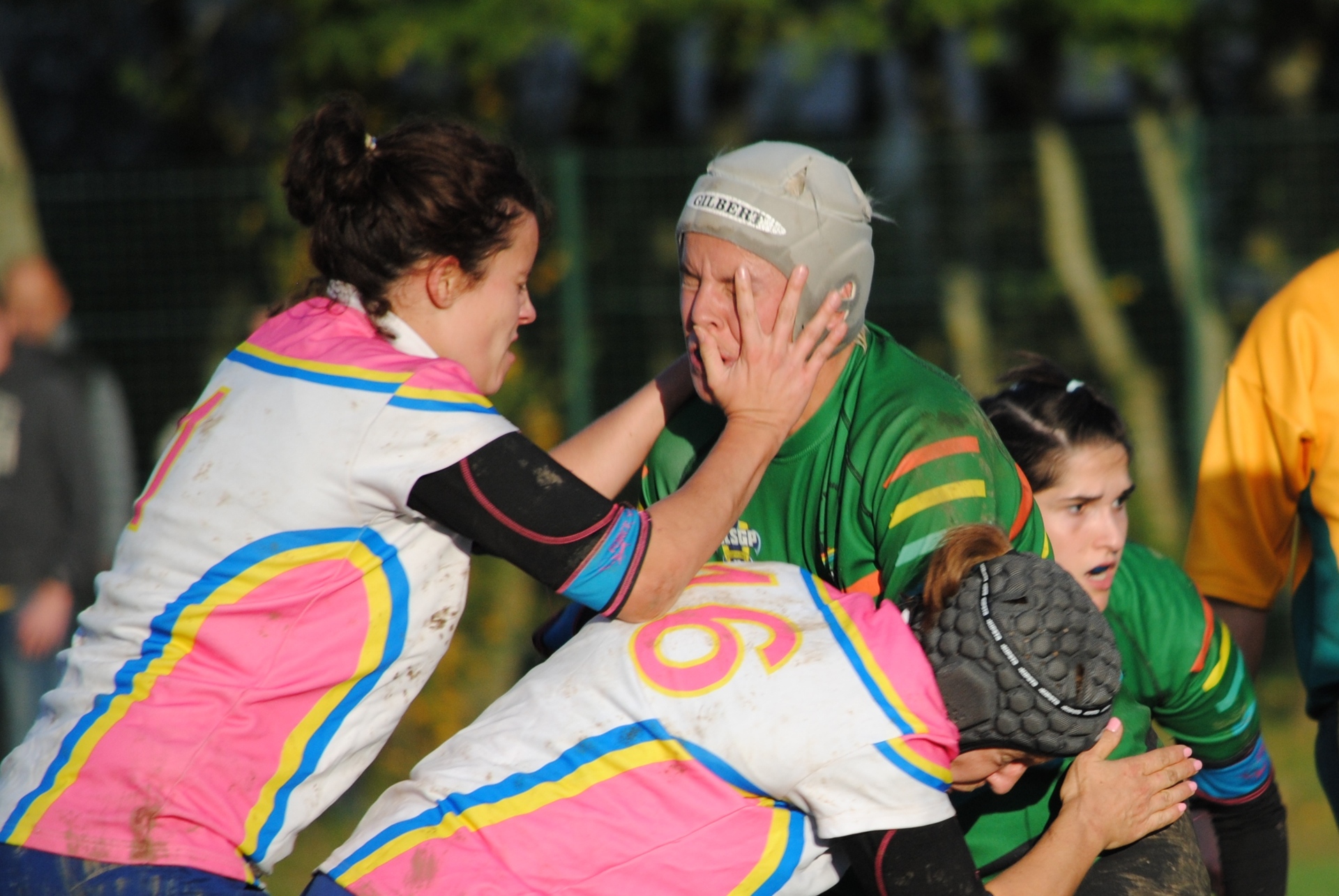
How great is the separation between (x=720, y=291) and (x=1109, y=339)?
19.4 feet

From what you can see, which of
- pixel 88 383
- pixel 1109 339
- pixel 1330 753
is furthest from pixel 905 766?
pixel 1109 339

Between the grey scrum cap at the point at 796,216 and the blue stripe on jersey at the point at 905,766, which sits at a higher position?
the grey scrum cap at the point at 796,216

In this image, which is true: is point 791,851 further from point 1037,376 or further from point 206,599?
point 1037,376

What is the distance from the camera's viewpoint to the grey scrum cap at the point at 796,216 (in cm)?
246

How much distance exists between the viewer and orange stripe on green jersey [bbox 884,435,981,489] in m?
2.36

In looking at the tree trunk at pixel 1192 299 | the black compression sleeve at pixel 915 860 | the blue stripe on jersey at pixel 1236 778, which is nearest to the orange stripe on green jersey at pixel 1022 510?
the black compression sleeve at pixel 915 860

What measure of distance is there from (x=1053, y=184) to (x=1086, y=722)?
20.8 feet

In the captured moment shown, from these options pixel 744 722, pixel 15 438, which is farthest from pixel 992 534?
pixel 15 438

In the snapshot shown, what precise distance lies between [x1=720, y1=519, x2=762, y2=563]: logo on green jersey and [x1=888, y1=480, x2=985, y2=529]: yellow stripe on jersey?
39cm

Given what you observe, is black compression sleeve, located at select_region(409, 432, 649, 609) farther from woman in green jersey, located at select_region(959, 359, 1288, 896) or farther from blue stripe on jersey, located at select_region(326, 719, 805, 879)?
woman in green jersey, located at select_region(959, 359, 1288, 896)

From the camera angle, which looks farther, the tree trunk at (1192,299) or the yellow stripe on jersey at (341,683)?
the tree trunk at (1192,299)

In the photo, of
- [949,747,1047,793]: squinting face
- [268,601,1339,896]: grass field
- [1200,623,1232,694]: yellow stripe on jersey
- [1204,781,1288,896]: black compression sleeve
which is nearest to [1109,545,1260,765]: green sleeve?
[1200,623,1232,694]: yellow stripe on jersey

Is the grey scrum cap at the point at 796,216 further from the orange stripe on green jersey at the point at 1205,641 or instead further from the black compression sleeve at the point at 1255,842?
the black compression sleeve at the point at 1255,842

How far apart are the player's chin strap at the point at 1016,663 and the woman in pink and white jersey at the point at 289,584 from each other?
1.40ft
